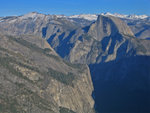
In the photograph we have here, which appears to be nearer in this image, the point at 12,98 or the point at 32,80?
the point at 12,98

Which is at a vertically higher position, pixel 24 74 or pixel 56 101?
pixel 24 74

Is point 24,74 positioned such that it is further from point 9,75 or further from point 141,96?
point 141,96

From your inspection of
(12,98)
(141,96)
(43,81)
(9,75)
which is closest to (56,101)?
(43,81)

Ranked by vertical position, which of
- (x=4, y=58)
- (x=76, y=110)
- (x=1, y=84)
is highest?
(x=4, y=58)

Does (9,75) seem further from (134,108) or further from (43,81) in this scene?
(134,108)

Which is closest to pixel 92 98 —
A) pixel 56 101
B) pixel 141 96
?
pixel 141 96

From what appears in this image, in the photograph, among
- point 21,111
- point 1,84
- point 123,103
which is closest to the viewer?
point 21,111

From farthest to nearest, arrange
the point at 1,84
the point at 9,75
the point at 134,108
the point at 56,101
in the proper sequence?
the point at 134,108 → the point at 56,101 → the point at 9,75 → the point at 1,84
